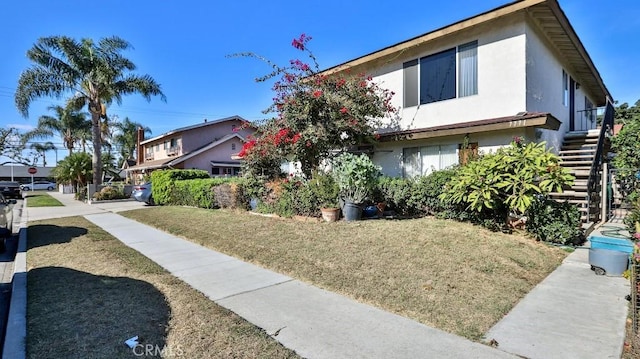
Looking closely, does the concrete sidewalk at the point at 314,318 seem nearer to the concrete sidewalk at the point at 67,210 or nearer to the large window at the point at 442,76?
the large window at the point at 442,76

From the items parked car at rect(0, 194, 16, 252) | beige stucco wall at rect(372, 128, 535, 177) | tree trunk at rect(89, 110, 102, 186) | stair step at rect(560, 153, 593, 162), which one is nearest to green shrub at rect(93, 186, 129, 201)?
tree trunk at rect(89, 110, 102, 186)

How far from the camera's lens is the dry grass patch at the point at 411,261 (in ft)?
14.1

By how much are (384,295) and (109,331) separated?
3.28m

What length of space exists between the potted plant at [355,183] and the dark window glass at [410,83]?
377 centimetres

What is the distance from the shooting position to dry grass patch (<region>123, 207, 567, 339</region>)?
429 centimetres

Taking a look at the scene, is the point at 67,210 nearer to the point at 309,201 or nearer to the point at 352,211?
the point at 309,201

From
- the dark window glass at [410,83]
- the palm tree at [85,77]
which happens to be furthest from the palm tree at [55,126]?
the dark window glass at [410,83]

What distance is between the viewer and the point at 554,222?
7.42m

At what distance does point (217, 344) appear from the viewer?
3287 mm

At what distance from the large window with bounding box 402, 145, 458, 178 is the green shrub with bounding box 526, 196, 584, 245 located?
331 centimetres

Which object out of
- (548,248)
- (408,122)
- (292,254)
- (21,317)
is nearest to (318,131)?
(408,122)

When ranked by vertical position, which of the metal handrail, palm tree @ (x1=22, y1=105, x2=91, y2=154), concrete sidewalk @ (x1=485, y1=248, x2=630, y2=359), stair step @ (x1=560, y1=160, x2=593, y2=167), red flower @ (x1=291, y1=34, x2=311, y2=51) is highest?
palm tree @ (x1=22, y1=105, x2=91, y2=154)

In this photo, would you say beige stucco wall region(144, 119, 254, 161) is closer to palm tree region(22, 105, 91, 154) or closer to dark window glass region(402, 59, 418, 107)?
palm tree region(22, 105, 91, 154)

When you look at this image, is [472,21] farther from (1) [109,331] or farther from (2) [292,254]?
(1) [109,331]
